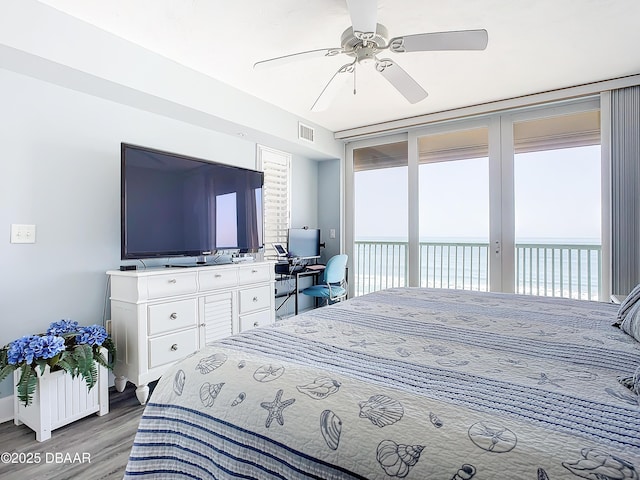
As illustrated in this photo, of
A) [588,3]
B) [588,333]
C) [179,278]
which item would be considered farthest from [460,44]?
[179,278]

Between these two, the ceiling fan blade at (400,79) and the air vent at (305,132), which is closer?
the ceiling fan blade at (400,79)

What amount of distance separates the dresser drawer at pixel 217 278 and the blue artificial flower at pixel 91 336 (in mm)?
730

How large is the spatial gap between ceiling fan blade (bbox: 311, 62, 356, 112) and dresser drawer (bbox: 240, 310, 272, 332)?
1.87 meters

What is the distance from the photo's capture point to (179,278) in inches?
100

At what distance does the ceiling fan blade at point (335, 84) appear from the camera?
2.32m

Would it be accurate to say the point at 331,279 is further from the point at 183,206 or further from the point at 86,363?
the point at 86,363

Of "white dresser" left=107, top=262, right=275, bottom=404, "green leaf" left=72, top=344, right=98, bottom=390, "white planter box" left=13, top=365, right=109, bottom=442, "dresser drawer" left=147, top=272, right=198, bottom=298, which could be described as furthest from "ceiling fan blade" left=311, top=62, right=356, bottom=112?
A: "white planter box" left=13, top=365, right=109, bottom=442

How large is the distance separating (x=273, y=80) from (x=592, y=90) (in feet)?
9.58

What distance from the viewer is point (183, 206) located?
9.25 feet

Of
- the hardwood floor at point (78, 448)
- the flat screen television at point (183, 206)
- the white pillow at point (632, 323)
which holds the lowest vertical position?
the hardwood floor at point (78, 448)

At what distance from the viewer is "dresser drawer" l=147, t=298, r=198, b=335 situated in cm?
237

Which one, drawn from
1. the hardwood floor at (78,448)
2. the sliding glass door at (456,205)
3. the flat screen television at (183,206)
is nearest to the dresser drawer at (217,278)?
the flat screen television at (183,206)

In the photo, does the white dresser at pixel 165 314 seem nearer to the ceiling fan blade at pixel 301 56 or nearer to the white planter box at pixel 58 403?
the white planter box at pixel 58 403

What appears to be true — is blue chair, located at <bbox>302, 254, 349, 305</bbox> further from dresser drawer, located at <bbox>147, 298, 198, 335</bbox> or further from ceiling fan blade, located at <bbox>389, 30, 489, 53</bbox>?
ceiling fan blade, located at <bbox>389, 30, 489, 53</bbox>
